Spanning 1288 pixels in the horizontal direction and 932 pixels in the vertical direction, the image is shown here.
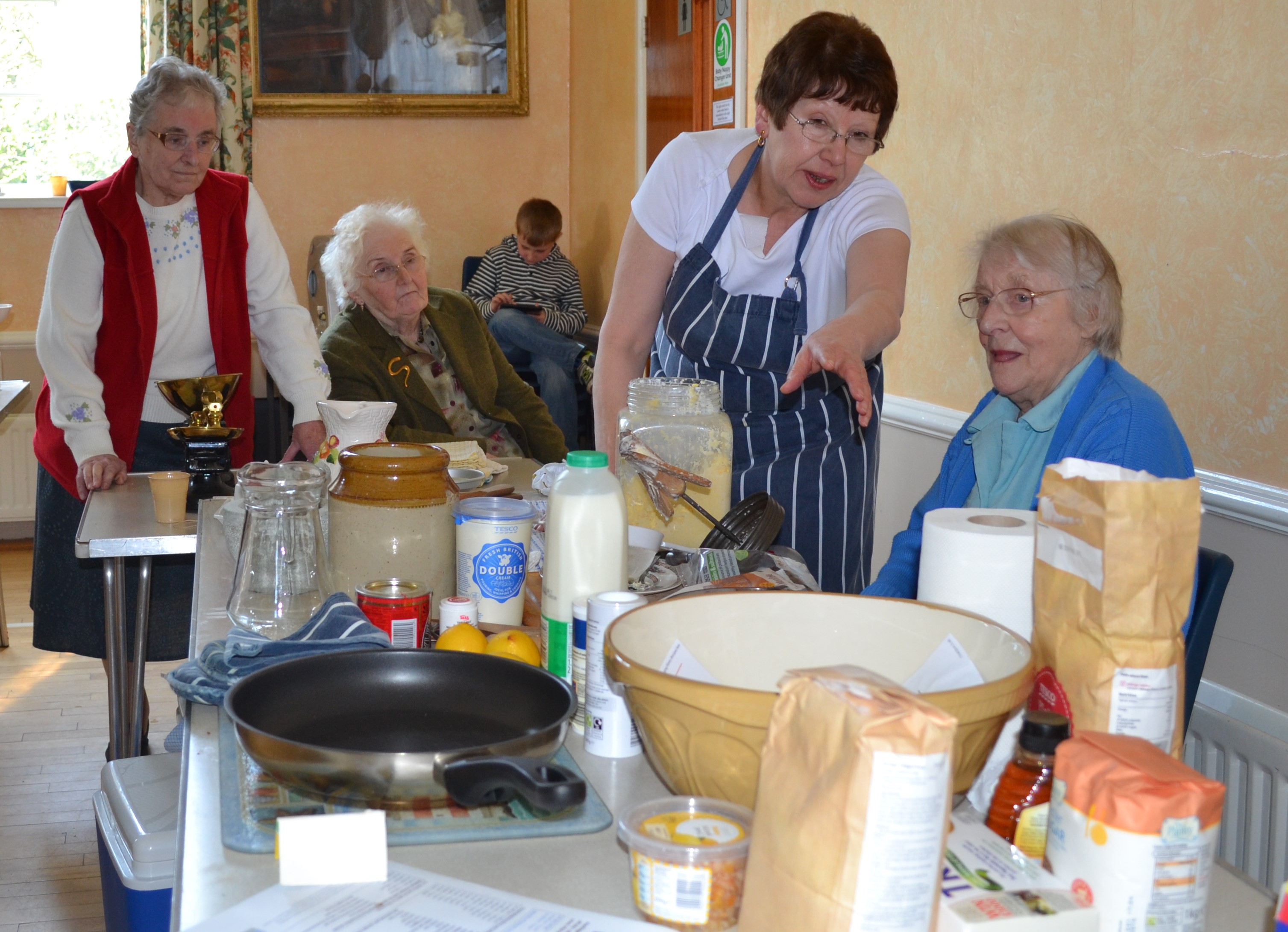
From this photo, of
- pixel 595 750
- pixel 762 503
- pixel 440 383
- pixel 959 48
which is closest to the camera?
pixel 595 750

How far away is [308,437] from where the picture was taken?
2615mm

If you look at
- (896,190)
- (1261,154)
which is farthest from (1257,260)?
(896,190)

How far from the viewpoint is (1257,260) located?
6.32 ft

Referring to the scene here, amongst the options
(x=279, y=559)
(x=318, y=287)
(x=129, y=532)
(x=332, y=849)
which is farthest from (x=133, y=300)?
(x=318, y=287)

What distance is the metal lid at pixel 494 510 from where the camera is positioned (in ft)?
4.38

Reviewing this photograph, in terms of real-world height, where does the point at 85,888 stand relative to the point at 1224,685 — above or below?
below

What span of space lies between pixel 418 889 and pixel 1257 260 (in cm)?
174

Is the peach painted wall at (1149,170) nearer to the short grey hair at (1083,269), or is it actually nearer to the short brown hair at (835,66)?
the short grey hair at (1083,269)

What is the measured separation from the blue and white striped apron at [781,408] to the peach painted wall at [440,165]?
4.30 metres

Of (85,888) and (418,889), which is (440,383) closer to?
(85,888)

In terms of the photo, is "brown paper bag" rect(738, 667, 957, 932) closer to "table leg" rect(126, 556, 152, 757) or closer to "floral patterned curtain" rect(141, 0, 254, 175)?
"table leg" rect(126, 556, 152, 757)

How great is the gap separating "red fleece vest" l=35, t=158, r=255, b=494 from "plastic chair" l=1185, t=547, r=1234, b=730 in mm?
2035

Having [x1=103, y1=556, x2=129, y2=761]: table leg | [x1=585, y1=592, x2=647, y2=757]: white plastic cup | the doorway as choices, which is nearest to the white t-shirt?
[x1=585, y1=592, x2=647, y2=757]: white plastic cup

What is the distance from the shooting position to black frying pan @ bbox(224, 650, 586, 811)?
2.66ft
